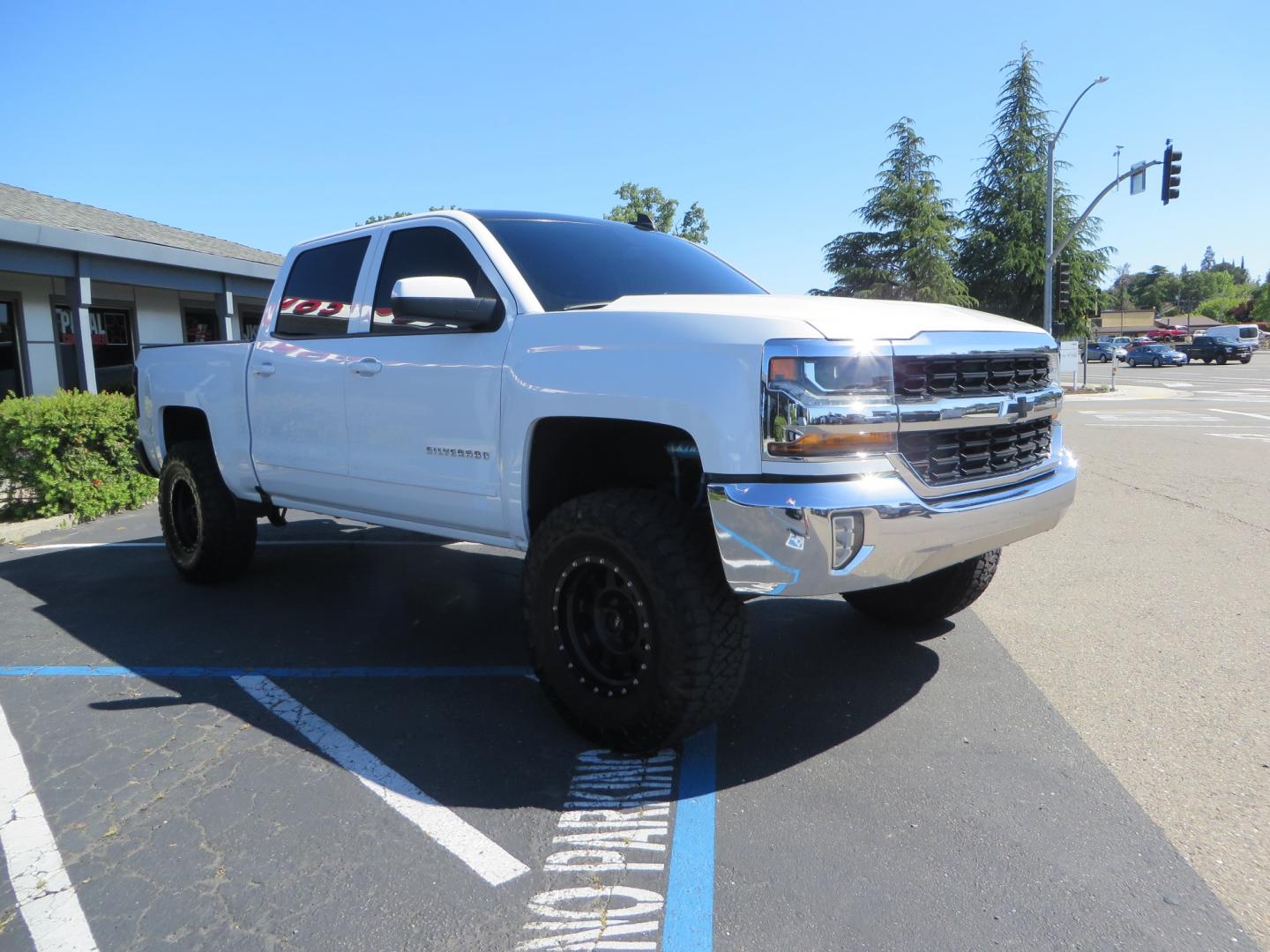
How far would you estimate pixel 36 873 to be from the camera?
2615mm

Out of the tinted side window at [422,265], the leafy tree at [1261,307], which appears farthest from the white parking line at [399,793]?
the leafy tree at [1261,307]

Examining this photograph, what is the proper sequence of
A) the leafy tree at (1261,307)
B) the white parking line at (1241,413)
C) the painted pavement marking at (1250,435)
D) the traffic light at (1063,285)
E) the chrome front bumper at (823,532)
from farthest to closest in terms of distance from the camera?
1. the leafy tree at (1261,307)
2. the traffic light at (1063,285)
3. the white parking line at (1241,413)
4. the painted pavement marking at (1250,435)
5. the chrome front bumper at (823,532)

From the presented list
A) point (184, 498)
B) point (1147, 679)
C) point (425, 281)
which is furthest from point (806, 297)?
point (184, 498)

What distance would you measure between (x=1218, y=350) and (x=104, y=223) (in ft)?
183

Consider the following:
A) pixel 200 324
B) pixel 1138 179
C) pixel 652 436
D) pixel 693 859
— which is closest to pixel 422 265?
pixel 652 436

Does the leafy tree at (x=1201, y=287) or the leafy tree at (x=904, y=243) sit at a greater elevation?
the leafy tree at (x=1201, y=287)

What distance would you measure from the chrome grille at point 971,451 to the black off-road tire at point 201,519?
13.9 feet

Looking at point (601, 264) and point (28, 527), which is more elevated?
point (601, 264)

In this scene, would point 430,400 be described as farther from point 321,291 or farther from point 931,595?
point 931,595

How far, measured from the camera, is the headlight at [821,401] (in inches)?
110

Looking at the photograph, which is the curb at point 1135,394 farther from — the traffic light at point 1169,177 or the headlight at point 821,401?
the headlight at point 821,401

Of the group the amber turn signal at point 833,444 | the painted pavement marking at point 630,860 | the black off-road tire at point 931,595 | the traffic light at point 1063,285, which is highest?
the traffic light at point 1063,285

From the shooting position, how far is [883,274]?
36.6m

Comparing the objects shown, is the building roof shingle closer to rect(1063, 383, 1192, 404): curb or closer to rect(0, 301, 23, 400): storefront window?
rect(0, 301, 23, 400): storefront window
